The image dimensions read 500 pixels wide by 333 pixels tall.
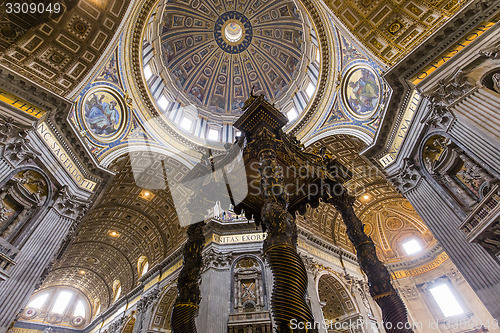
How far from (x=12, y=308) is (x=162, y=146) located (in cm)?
901

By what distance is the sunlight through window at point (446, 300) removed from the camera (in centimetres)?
1439

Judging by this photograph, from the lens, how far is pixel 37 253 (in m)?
7.96

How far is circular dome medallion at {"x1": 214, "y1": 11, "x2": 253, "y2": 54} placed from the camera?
811 inches

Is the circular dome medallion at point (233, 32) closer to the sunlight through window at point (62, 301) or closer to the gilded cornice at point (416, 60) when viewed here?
the gilded cornice at point (416, 60)

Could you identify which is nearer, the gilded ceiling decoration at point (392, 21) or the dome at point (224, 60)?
the gilded ceiling decoration at point (392, 21)

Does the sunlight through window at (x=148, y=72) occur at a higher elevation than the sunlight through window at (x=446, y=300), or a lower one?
higher

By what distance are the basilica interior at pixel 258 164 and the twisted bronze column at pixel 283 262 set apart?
0.02 m

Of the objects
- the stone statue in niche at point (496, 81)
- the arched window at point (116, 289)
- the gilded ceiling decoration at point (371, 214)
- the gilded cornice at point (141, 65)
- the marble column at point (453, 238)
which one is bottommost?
the marble column at point (453, 238)

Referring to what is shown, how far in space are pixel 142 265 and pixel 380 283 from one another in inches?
719

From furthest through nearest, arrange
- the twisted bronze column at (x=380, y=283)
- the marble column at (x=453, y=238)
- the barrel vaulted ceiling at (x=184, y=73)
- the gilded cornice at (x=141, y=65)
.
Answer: the gilded cornice at (x=141, y=65)
the barrel vaulted ceiling at (x=184, y=73)
the marble column at (x=453, y=238)
the twisted bronze column at (x=380, y=283)

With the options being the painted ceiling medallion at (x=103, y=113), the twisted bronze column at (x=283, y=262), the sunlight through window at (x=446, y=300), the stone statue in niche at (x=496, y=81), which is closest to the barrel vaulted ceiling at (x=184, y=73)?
the painted ceiling medallion at (x=103, y=113)

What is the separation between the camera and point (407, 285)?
53.2 ft

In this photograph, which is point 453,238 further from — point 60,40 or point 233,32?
point 233,32

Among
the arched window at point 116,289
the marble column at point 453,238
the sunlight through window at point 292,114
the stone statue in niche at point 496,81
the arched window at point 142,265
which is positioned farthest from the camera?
the arched window at point 116,289
